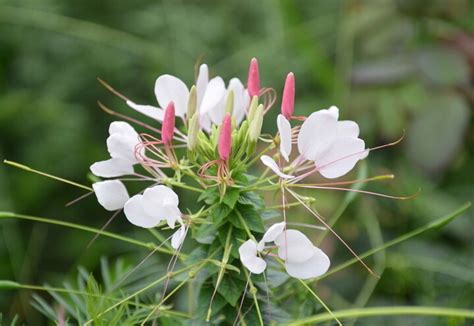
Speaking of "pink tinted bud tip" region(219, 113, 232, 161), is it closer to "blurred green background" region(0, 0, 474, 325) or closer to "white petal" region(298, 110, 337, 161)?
"white petal" region(298, 110, 337, 161)

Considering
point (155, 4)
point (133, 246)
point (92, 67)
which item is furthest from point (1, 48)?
point (133, 246)

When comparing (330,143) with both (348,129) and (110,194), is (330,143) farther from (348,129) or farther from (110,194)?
(110,194)

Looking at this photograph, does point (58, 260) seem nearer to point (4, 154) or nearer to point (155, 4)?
point (4, 154)

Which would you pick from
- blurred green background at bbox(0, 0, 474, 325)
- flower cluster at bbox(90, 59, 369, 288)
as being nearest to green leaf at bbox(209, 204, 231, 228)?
flower cluster at bbox(90, 59, 369, 288)

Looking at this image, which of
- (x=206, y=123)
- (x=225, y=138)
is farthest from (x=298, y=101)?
(x=225, y=138)

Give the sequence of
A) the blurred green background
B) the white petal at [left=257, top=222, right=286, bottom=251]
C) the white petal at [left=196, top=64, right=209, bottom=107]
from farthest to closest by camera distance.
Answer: the blurred green background
the white petal at [left=196, top=64, right=209, bottom=107]
the white petal at [left=257, top=222, right=286, bottom=251]

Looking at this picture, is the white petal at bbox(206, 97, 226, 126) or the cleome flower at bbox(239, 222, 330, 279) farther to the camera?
the white petal at bbox(206, 97, 226, 126)

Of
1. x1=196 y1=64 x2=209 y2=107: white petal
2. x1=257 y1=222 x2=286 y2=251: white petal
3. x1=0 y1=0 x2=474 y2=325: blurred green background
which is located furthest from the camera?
x1=0 y1=0 x2=474 y2=325: blurred green background
